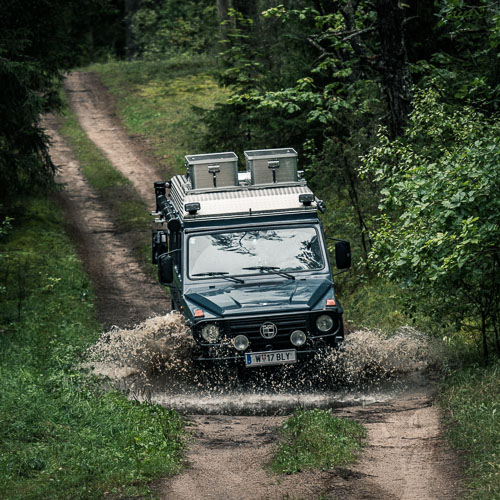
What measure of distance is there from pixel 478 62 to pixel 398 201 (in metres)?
6.99

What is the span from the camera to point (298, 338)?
32.5 ft

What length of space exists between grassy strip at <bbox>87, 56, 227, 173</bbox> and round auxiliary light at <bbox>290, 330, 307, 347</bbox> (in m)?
16.0

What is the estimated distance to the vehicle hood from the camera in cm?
984

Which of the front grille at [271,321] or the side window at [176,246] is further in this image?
the side window at [176,246]

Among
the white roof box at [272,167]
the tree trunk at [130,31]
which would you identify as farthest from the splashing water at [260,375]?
the tree trunk at [130,31]

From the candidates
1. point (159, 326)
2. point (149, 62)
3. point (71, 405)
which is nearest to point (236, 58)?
point (159, 326)

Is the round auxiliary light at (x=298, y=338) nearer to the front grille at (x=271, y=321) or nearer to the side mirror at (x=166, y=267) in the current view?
the front grille at (x=271, y=321)

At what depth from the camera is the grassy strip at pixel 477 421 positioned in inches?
267

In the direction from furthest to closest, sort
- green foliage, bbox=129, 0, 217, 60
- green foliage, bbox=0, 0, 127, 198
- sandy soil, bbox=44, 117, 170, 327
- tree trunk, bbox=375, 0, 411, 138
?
green foliage, bbox=129, 0, 217, 60 → green foliage, bbox=0, 0, 127, 198 → sandy soil, bbox=44, 117, 170, 327 → tree trunk, bbox=375, 0, 411, 138

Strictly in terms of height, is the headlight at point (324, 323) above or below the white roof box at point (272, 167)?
below

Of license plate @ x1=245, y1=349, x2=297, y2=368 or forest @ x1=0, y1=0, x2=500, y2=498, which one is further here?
license plate @ x1=245, y1=349, x2=297, y2=368

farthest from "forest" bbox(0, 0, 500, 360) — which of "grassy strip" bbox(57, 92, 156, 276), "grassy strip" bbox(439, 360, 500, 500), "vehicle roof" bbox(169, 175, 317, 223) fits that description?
"grassy strip" bbox(57, 92, 156, 276)

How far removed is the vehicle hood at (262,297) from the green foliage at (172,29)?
119 feet

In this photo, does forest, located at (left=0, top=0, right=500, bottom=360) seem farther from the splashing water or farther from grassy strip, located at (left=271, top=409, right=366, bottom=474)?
grassy strip, located at (left=271, top=409, right=366, bottom=474)
